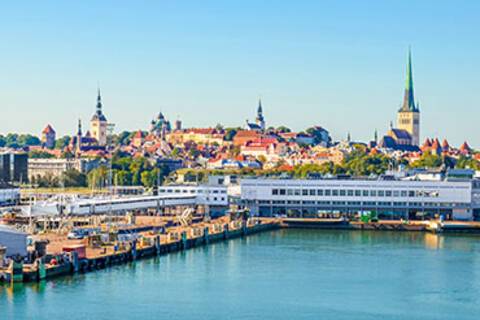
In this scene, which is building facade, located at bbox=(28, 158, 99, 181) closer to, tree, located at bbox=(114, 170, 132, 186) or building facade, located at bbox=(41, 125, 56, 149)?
tree, located at bbox=(114, 170, 132, 186)

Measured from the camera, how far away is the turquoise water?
16266mm

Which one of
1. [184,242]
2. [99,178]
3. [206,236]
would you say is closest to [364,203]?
[206,236]

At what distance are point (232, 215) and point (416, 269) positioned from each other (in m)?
11.0

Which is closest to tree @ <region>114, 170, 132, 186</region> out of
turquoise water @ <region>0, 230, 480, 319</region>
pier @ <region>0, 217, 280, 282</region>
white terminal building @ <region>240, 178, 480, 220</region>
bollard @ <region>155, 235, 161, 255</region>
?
white terminal building @ <region>240, 178, 480, 220</region>

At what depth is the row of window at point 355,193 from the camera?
31.9 m

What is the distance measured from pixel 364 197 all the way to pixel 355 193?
284 millimetres

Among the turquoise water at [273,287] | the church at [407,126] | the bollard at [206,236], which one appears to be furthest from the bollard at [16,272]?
the church at [407,126]

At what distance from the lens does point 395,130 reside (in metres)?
77.8

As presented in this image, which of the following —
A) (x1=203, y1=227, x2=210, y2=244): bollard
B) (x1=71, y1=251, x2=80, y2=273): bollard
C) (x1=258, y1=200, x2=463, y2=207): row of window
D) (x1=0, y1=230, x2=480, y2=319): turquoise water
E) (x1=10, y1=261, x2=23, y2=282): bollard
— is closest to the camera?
(x1=0, y1=230, x2=480, y2=319): turquoise water

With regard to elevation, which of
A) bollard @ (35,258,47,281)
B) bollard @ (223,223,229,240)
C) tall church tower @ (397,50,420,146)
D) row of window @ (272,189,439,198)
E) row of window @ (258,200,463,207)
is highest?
tall church tower @ (397,50,420,146)

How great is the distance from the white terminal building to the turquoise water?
6643 mm

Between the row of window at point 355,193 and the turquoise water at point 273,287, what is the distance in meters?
6.66

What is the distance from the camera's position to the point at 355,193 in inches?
1266

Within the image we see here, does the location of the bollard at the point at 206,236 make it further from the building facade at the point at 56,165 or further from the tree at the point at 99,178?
the building facade at the point at 56,165
